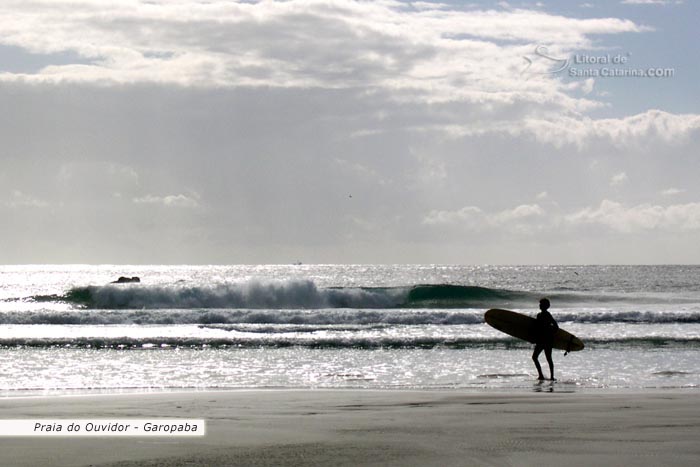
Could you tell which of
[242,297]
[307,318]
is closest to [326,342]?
[307,318]

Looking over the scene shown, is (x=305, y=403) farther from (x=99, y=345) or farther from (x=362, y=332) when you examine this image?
(x=362, y=332)

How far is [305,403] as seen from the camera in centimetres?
1176

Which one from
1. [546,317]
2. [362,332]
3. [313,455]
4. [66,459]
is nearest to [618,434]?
[313,455]

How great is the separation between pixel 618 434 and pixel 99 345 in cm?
1748

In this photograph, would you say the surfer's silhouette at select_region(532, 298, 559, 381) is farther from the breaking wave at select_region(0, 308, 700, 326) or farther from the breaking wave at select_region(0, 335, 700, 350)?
the breaking wave at select_region(0, 308, 700, 326)

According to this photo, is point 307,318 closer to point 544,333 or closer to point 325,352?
point 325,352

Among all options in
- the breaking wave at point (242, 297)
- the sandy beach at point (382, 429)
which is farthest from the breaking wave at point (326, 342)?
the breaking wave at point (242, 297)

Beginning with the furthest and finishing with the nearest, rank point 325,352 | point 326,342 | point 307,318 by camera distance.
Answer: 1. point 307,318
2. point 326,342
3. point 325,352

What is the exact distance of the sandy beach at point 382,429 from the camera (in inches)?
291

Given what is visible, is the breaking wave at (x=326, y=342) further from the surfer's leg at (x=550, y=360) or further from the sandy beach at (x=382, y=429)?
the sandy beach at (x=382, y=429)

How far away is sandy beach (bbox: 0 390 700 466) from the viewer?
7.38m

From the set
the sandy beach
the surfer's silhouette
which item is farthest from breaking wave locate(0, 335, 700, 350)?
the sandy beach

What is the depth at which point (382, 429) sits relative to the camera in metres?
9.14

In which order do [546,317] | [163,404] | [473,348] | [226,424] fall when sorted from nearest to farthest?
[226,424] < [163,404] < [546,317] < [473,348]
